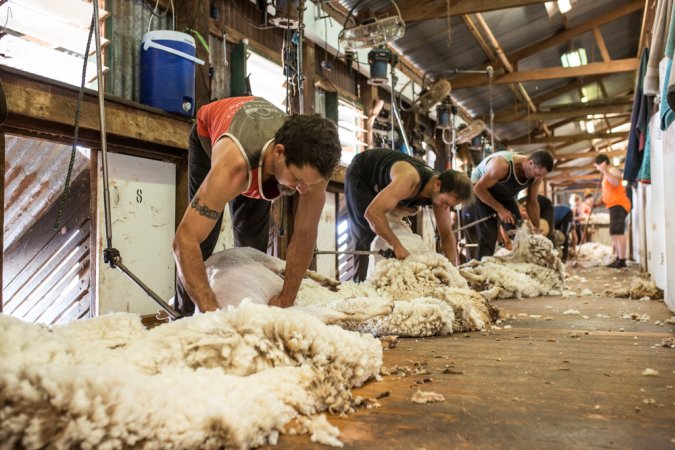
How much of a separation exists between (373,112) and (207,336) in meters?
6.41

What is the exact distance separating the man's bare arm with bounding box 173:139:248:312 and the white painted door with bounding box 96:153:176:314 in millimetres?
1678

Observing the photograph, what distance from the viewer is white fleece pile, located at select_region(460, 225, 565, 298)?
427 centimetres

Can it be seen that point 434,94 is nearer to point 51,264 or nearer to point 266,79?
point 266,79

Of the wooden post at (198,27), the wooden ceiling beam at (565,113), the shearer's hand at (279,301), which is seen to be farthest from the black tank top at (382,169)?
the wooden ceiling beam at (565,113)

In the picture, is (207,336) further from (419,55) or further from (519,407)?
(419,55)

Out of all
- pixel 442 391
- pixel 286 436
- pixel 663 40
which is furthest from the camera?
pixel 663 40

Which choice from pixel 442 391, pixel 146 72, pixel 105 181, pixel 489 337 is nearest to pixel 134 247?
pixel 146 72

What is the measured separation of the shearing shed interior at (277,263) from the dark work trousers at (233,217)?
0.6 inches

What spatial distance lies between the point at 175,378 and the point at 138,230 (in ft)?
9.28

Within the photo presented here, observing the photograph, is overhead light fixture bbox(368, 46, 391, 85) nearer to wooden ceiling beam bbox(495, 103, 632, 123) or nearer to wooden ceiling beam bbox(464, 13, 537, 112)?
wooden ceiling beam bbox(464, 13, 537, 112)

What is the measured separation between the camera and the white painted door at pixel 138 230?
11.6 ft

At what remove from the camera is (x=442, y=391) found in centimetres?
151

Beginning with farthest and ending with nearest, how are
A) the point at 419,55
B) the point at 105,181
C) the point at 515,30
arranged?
the point at 515,30, the point at 419,55, the point at 105,181

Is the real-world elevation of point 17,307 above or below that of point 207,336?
below
